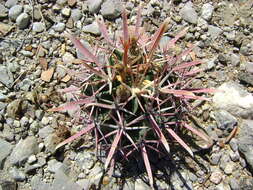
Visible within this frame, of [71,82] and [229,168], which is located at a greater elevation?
[71,82]

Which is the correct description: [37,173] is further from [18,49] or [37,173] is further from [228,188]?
[228,188]

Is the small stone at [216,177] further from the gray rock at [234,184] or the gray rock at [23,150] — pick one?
the gray rock at [23,150]

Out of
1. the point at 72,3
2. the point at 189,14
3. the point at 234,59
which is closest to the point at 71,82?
the point at 72,3

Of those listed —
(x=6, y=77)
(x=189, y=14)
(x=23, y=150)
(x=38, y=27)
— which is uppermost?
Result: (x=189, y=14)

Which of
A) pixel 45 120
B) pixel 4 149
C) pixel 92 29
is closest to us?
pixel 4 149

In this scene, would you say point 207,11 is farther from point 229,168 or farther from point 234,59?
point 229,168

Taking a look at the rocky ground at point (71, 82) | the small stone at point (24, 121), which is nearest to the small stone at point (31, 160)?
the rocky ground at point (71, 82)

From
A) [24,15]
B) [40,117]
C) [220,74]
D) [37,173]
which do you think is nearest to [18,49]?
[24,15]

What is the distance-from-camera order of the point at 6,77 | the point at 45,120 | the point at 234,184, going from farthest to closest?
the point at 6,77
the point at 45,120
the point at 234,184
